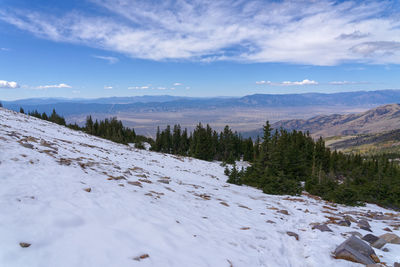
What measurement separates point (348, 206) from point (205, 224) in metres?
18.6

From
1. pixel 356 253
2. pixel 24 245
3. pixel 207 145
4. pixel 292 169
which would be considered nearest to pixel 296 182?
pixel 292 169

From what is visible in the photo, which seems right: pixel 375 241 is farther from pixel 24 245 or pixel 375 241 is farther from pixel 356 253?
pixel 24 245

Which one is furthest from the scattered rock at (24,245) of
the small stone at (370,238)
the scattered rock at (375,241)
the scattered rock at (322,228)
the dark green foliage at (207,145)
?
the dark green foliage at (207,145)

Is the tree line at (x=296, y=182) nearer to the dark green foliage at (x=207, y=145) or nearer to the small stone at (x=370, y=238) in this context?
the small stone at (x=370, y=238)

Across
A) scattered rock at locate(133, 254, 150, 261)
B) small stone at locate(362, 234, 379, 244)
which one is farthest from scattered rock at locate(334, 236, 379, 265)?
scattered rock at locate(133, 254, 150, 261)

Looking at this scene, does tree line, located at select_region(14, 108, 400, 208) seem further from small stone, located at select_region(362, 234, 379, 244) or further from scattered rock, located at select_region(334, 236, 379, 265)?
scattered rock, located at select_region(334, 236, 379, 265)

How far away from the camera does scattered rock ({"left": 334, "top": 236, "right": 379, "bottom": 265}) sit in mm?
7266

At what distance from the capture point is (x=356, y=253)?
7469 millimetres

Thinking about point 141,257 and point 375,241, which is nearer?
point 141,257

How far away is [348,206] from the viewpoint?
2056 centimetres

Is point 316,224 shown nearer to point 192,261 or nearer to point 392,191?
point 192,261

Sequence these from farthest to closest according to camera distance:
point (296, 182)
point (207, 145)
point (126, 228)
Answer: point (207, 145)
point (296, 182)
point (126, 228)

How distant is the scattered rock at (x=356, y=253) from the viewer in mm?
7266

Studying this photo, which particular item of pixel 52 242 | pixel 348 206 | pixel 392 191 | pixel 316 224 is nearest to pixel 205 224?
pixel 52 242
